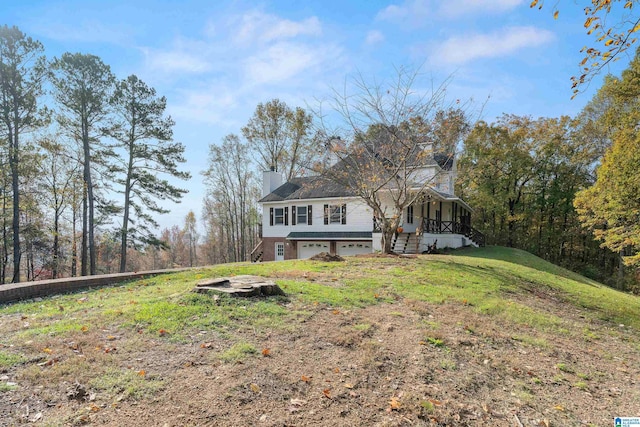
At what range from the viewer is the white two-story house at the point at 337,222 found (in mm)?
19891

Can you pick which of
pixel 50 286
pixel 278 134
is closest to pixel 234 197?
pixel 278 134

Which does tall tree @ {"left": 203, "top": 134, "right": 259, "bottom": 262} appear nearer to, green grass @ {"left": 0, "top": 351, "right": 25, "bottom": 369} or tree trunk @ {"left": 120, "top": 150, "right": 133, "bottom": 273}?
tree trunk @ {"left": 120, "top": 150, "right": 133, "bottom": 273}

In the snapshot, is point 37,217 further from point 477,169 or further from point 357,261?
point 477,169

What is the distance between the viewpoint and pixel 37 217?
21172mm

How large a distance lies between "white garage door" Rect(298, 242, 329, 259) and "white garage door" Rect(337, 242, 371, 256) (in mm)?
986

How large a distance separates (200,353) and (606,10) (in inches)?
242

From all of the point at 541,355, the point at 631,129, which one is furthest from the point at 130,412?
the point at 631,129

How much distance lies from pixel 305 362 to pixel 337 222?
17.8m

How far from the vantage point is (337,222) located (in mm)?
21781

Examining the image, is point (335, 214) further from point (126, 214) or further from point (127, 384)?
point (127, 384)

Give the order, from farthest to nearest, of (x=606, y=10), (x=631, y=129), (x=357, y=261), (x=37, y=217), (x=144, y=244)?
1. (x=144, y=244)
2. (x=37, y=217)
3. (x=631, y=129)
4. (x=357, y=261)
5. (x=606, y=10)

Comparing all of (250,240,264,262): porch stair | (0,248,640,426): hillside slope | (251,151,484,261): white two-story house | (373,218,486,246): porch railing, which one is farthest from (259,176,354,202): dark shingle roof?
(0,248,640,426): hillside slope

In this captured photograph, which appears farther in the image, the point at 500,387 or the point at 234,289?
the point at 234,289

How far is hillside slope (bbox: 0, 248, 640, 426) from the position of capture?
10.3 ft
